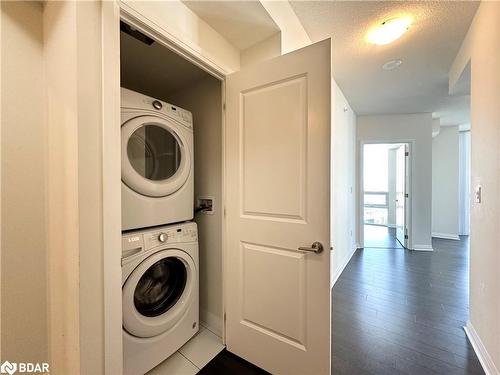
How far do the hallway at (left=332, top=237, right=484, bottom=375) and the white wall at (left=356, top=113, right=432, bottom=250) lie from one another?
732mm

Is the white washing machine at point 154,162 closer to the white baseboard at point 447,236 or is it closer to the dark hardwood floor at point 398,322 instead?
the dark hardwood floor at point 398,322

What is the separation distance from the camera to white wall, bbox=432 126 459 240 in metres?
4.79

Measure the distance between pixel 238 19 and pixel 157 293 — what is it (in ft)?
6.25

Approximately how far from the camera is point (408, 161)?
160 inches

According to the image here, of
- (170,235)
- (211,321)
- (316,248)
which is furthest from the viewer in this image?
(211,321)

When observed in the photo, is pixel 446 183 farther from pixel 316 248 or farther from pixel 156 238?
pixel 156 238

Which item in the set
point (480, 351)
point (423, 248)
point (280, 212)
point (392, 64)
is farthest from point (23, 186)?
point (423, 248)

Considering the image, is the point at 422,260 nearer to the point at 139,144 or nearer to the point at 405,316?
the point at 405,316

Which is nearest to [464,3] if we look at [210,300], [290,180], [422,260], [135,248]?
[290,180]

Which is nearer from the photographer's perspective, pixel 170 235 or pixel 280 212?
pixel 280 212

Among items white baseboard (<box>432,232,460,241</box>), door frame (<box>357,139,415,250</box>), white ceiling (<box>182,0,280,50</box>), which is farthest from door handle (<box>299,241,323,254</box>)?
white baseboard (<box>432,232,460,241</box>)

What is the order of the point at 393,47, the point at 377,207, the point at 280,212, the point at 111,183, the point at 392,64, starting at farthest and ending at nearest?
the point at 377,207 < the point at 392,64 < the point at 393,47 < the point at 280,212 < the point at 111,183

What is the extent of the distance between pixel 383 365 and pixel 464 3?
257cm

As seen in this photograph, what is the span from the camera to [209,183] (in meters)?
1.88
